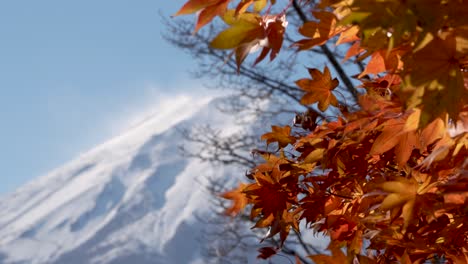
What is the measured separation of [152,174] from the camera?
62.7m

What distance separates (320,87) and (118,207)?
197ft

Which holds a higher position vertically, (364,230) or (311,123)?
(311,123)

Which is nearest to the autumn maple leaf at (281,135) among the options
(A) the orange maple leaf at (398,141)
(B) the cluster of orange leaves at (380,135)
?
(B) the cluster of orange leaves at (380,135)

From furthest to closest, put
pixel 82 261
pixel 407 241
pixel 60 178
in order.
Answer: pixel 60 178 → pixel 82 261 → pixel 407 241

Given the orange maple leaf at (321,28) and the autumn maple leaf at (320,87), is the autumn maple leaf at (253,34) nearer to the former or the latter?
the orange maple leaf at (321,28)

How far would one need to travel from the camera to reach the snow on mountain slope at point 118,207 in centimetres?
5753

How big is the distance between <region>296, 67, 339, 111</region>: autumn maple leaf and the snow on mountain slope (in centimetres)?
5152

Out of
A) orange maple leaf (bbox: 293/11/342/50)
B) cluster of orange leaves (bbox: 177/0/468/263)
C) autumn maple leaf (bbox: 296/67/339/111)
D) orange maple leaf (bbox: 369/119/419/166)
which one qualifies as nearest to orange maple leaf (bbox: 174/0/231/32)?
cluster of orange leaves (bbox: 177/0/468/263)

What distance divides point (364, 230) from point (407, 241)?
0.46 feet

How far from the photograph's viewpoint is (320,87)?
1.00 metres

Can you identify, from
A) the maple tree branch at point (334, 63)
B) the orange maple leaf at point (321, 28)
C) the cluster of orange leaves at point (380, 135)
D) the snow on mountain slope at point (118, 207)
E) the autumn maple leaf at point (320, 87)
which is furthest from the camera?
the snow on mountain slope at point (118, 207)

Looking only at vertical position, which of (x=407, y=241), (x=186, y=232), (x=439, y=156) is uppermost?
(x=439, y=156)

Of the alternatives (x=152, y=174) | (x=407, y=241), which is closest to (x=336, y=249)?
(x=407, y=241)

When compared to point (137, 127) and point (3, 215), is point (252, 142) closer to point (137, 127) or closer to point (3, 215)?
point (3, 215)
